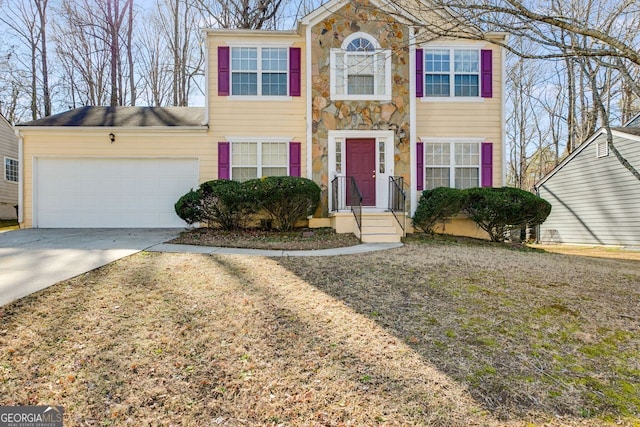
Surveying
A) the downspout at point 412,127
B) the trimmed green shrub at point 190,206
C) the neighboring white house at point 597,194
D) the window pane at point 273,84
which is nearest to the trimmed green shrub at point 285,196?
the trimmed green shrub at point 190,206

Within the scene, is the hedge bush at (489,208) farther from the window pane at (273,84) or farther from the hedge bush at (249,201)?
the window pane at (273,84)

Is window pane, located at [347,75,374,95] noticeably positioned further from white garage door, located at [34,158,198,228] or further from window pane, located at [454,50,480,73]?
white garage door, located at [34,158,198,228]

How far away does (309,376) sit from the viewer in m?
2.65

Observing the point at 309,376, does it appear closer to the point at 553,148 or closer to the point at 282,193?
the point at 282,193

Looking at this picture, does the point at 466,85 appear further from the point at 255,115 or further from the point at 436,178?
the point at 255,115

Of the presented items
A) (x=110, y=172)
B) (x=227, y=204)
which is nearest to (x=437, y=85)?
(x=227, y=204)

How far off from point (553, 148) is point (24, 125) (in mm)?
27279

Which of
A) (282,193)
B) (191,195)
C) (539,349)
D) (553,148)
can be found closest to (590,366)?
(539,349)

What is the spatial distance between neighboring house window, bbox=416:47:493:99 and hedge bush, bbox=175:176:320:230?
4.77m

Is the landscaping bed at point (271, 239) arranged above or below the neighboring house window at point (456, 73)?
below

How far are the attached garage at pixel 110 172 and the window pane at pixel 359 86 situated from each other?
4.44 m

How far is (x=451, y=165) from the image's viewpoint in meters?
10.7

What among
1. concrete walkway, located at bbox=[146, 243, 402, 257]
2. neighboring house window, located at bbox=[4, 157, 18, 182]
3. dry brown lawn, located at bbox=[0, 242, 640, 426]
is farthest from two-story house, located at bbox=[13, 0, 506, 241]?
neighboring house window, located at bbox=[4, 157, 18, 182]

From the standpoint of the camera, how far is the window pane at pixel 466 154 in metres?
10.8
